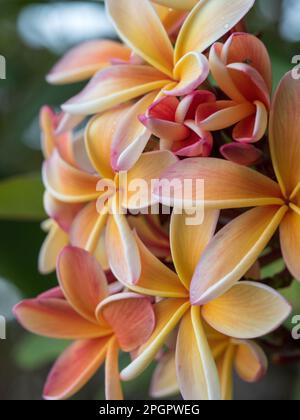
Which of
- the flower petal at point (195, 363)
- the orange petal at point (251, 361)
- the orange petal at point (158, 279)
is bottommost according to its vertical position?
the orange petal at point (251, 361)

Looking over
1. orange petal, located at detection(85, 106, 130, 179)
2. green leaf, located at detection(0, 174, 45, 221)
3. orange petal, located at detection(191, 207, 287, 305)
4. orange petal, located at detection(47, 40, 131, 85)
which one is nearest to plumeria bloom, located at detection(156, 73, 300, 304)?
orange petal, located at detection(191, 207, 287, 305)

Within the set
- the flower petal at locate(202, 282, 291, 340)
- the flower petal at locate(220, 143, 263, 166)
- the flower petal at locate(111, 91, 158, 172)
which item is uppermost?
the flower petal at locate(111, 91, 158, 172)

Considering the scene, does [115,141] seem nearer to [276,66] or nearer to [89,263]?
[89,263]

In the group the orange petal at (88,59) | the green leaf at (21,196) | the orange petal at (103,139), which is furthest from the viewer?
the green leaf at (21,196)

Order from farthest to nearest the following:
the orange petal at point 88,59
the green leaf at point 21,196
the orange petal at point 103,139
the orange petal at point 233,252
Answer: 1. the green leaf at point 21,196
2. the orange petal at point 88,59
3. the orange petal at point 103,139
4. the orange petal at point 233,252

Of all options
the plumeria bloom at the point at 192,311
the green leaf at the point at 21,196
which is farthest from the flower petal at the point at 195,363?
the green leaf at the point at 21,196

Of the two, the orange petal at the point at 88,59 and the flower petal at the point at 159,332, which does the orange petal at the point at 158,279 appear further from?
the orange petal at the point at 88,59

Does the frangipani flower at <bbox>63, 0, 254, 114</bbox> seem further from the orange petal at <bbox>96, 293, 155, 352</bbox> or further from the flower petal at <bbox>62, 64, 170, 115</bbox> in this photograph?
the orange petal at <bbox>96, 293, 155, 352</bbox>
